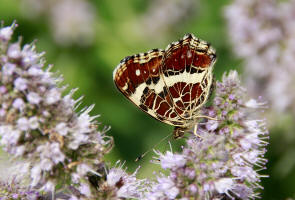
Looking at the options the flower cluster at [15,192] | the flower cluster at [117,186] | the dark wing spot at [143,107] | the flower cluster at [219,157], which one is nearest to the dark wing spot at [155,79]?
the dark wing spot at [143,107]

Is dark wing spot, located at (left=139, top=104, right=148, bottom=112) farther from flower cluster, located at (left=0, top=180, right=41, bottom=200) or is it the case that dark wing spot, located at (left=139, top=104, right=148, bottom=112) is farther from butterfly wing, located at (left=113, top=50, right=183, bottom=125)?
flower cluster, located at (left=0, top=180, right=41, bottom=200)

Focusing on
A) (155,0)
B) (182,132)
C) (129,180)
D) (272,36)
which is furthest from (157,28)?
(129,180)

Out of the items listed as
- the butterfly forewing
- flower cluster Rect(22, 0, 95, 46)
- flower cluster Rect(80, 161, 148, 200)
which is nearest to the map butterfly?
the butterfly forewing

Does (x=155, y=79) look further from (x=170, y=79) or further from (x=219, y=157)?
(x=219, y=157)

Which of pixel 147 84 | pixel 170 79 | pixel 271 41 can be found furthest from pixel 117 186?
pixel 271 41

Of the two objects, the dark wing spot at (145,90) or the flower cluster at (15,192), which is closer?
the flower cluster at (15,192)

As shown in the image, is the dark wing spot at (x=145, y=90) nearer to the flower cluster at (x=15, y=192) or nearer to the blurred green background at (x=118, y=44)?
the flower cluster at (x=15, y=192)
